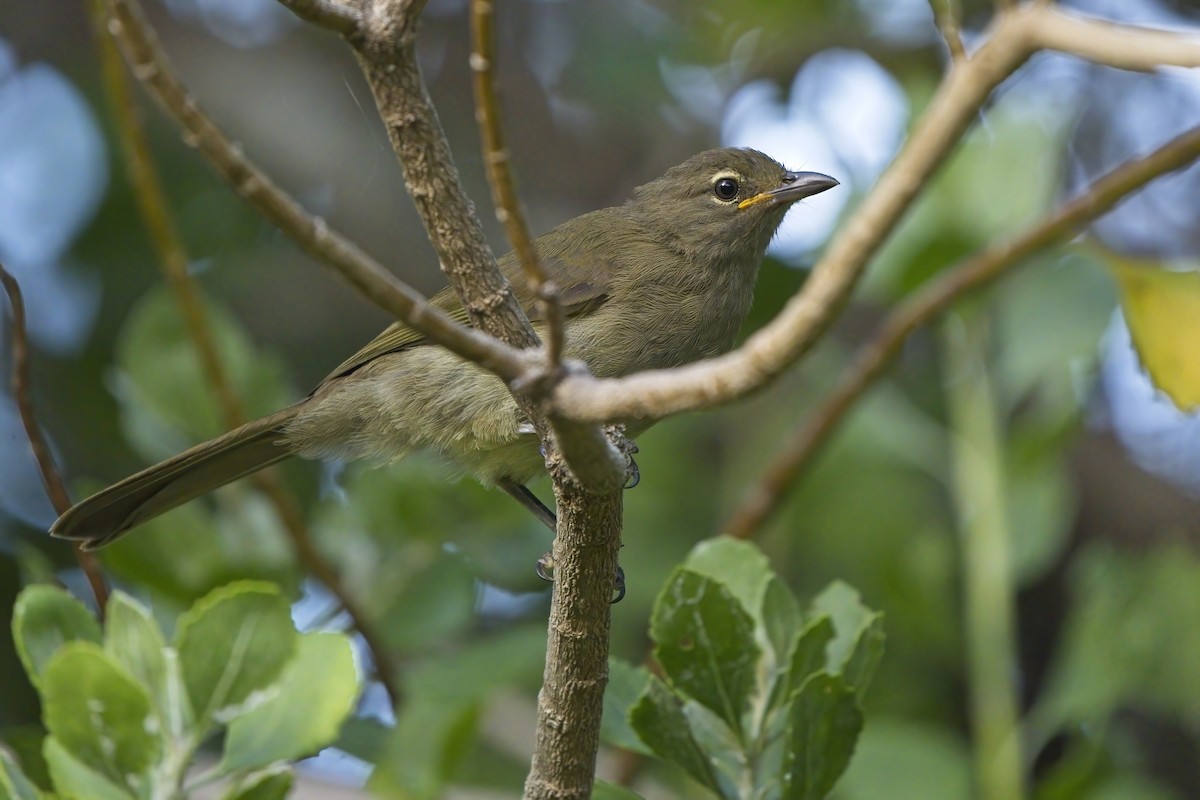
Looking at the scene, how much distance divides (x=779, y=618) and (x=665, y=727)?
39cm

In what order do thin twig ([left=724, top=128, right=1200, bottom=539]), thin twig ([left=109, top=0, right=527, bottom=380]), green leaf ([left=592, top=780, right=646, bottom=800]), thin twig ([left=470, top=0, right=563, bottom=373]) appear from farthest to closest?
green leaf ([left=592, top=780, right=646, bottom=800]) < thin twig ([left=724, top=128, right=1200, bottom=539]) < thin twig ([left=470, top=0, right=563, bottom=373]) < thin twig ([left=109, top=0, right=527, bottom=380])

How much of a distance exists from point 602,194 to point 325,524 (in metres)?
3.43

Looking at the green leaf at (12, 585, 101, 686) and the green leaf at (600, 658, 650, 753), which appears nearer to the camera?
the green leaf at (12, 585, 101, 686)

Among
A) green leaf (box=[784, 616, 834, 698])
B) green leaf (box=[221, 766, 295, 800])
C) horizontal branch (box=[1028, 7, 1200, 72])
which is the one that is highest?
horizontal branch (box=[1028, 7, 1200, 72])

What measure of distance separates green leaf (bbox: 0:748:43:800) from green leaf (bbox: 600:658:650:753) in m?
1.21

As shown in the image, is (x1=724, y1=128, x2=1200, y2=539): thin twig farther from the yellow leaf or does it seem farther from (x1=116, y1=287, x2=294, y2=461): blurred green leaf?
(x1=116, y1=287, x2=294, y2=461): blurred green leaf

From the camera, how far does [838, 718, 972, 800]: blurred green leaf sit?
3.95 m

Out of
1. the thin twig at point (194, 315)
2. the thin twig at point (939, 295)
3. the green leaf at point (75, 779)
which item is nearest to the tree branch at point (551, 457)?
the green leaf at point (75, 779)

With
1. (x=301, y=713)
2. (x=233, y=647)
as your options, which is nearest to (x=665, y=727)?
(x=301, y=713)

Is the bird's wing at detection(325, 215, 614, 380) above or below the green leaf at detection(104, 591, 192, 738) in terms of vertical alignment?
above

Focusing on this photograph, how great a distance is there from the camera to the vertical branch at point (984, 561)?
4.11m

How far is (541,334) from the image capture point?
13.4ft

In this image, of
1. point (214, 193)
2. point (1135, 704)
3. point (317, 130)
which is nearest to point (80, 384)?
point (214, 193)

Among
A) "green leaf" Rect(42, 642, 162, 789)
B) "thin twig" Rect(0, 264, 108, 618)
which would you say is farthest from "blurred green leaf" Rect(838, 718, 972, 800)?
"thin twig" Rect(0, 264, 108, 618)
